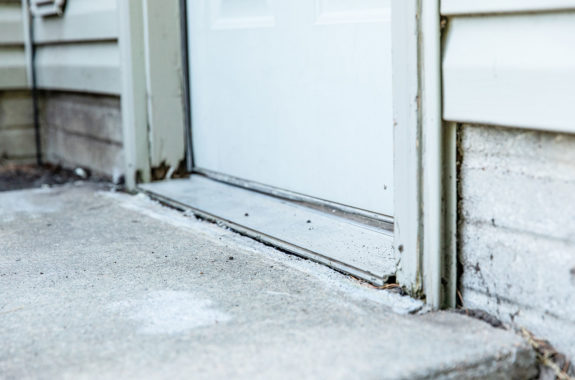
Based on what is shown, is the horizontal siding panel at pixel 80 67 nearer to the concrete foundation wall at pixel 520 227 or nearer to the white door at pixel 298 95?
the white door at pixel 298 95

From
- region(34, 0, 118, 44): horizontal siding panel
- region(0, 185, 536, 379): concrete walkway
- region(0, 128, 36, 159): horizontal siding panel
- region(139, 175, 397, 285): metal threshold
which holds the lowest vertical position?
region(0, 185, 536, 379): concrete walkway

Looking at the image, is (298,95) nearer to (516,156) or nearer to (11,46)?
(516,156)

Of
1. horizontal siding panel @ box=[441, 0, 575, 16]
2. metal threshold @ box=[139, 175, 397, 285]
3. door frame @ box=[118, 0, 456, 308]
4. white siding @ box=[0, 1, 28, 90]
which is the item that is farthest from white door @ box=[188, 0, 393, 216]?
white siding @ box=[0, 1, 28, 90]

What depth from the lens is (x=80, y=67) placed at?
4543 mm

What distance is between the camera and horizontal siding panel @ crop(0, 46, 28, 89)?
524 centimetres

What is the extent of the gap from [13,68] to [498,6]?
4251 mm

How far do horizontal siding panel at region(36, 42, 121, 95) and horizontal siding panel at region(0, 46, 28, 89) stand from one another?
151 mm

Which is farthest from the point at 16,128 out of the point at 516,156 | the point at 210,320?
the point at 516,156

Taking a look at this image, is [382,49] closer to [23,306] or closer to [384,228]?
[384,228]

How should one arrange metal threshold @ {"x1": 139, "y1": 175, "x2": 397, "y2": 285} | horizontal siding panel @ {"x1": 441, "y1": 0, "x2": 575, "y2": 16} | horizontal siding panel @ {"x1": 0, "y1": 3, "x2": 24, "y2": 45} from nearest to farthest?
horizontal siding panel @ {"x1": 441, "y1": 0, "x2": 575, "y2": 16} → metal threshold @ {"x1": 139, "y1": 175, "x2": 397, "y2": 285} → horizontal siding panel @ {"x1": 0, "y1": 3, "x2": 24, "y2": 45}

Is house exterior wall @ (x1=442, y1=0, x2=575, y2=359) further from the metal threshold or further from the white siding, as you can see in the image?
the white siding

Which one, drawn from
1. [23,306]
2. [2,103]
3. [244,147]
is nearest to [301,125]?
[244,147]

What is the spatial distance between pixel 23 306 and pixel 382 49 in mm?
1385

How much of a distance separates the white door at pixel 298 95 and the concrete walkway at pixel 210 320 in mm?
422
